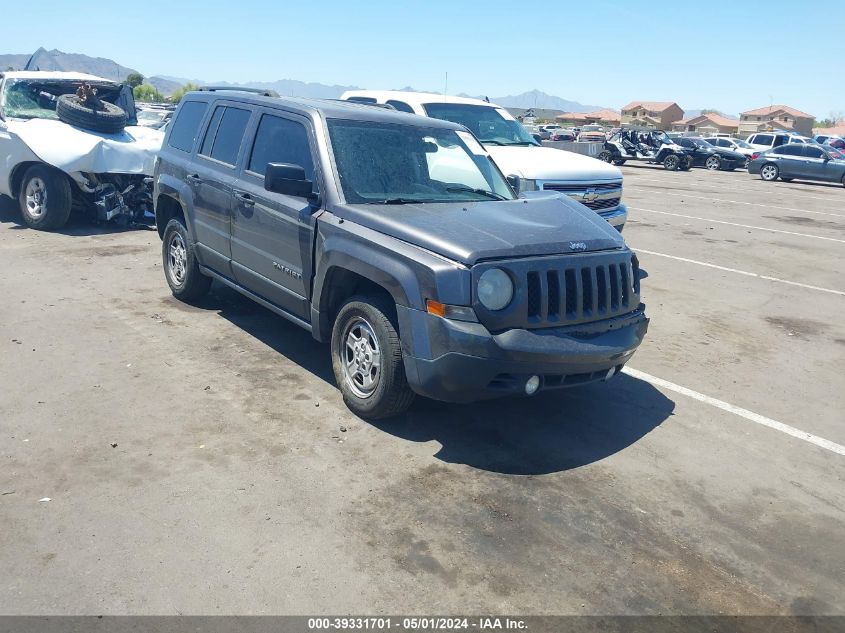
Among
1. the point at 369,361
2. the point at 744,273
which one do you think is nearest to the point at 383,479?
the point at 369,361

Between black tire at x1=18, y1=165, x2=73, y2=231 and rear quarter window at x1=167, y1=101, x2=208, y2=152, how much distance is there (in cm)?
404

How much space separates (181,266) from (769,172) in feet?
90.4

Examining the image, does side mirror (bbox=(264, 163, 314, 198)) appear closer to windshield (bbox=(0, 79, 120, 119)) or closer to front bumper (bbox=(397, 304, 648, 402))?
A: front bumper (bbox=(397, 304, 648, 402))

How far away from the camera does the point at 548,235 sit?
469cm

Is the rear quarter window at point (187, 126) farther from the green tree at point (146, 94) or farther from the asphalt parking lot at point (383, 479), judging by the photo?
the green tree at point (146, 94)

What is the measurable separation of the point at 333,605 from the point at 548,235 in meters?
2.61

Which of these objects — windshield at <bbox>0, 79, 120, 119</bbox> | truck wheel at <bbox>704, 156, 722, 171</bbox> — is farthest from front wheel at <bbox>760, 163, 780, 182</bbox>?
windshield at <bbox>0, 79, 120, 119</bbox>

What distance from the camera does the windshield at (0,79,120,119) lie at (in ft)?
35.5

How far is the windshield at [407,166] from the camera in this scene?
5.21 meters

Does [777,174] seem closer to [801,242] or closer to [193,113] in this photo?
[801,242]

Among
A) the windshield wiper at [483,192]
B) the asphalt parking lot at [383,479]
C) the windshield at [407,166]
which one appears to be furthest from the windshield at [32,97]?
the windshield wiper at [483,192]

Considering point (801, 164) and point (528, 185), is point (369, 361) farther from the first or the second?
point (801, 164)

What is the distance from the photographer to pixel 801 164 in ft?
91.7

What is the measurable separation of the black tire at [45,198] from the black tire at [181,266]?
3854 millimetres
